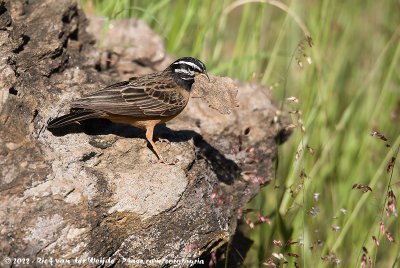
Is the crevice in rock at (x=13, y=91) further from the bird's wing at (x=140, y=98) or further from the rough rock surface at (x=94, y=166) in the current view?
the bird's wing at (x=140, y=98)

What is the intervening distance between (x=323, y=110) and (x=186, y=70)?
2169 mm

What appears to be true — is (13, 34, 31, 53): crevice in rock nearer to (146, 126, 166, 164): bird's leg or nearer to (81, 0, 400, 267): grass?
(81, 0, 400, 267): grass

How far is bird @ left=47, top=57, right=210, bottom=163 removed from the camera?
514 centimetres

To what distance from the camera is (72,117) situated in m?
4.94

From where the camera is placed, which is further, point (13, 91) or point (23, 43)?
point (23, 43)

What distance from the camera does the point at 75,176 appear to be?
15.0ft

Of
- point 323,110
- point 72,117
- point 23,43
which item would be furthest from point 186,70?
point 323,110

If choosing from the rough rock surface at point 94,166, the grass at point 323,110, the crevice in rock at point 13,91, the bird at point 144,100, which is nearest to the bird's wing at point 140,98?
the bird at point 144,100

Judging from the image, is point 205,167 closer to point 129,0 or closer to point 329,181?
point 329,181

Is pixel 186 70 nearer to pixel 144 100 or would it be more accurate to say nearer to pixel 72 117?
pixel 144 100

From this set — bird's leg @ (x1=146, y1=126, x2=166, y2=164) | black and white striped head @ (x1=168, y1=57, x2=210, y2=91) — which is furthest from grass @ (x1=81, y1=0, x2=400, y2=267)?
bird's leg @ (x1=146, y1=126, x2=166, y2=164)

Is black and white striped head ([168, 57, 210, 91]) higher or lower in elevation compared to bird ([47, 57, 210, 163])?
higher

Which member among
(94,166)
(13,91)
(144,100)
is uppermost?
(13,91)

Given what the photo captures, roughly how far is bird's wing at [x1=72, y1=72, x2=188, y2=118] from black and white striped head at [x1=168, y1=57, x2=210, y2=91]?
0.33ft
